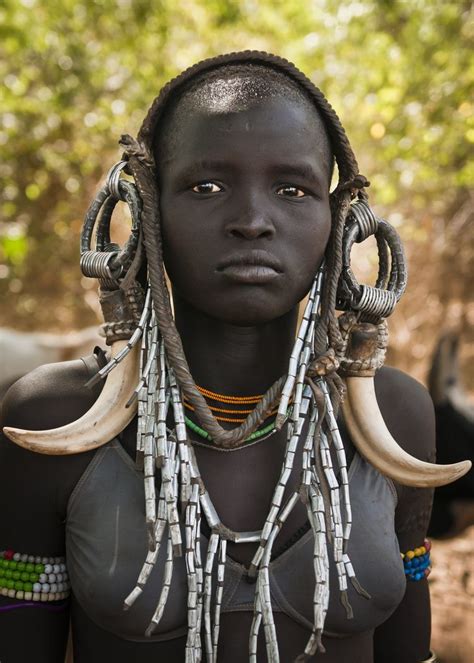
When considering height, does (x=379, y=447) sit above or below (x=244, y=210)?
below

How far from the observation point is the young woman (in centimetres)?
159

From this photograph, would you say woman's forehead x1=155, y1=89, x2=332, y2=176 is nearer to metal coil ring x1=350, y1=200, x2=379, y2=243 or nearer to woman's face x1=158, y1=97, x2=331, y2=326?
woman's face x1=158, y1=97, x2=331, y2=326

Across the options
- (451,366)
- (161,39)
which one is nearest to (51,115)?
(161,39)

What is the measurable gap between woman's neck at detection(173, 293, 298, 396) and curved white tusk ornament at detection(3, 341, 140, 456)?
0.44ft

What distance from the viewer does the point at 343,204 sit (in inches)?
68.6

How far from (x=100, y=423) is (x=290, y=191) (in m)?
0.60

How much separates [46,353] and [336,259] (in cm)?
369

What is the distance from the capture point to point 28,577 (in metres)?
1.74

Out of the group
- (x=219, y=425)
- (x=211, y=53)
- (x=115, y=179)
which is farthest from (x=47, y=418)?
(x=211, y=53)

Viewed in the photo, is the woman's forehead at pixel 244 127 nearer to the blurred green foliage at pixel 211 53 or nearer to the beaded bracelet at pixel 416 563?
the beaded bracelet at pixel 416 563

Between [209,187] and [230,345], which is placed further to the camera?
[230,345]

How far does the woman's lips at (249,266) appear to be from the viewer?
5.06ft

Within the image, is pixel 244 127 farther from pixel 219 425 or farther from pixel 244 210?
pixel 219 425

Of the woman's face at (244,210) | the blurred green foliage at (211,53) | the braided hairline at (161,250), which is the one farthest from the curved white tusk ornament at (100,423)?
the blurred green foliage at (211,53)
